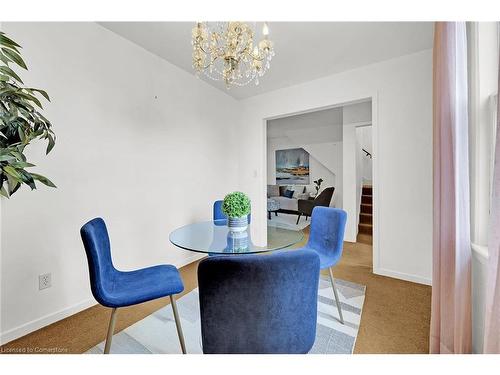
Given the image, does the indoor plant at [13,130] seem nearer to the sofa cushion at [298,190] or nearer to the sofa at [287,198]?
the sofa at [287,198]

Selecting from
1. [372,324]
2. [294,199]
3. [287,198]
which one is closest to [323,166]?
[294,199]

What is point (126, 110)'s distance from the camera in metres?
2.15

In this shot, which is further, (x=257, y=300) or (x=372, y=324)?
(x=372, y=324)

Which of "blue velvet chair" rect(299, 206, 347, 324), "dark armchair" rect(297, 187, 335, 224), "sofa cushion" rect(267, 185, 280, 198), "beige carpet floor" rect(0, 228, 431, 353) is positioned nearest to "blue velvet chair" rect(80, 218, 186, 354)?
"beige carpet floor" rect(0, 228, 431, 353)

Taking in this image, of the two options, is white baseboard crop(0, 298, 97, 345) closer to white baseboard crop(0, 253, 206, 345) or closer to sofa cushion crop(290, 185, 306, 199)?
white baseboard crop(0, 253, 206, 345)

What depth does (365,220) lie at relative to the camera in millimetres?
4449

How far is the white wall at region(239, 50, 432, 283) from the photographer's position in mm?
2301

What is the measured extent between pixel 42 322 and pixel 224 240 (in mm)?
1493

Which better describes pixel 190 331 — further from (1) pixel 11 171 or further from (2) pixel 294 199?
(2) pixel 294 199

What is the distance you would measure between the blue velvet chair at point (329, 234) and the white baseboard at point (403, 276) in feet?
3.64

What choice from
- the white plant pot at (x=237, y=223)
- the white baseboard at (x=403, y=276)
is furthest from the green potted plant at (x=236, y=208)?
the white baseboard at (x=403, y=276)
